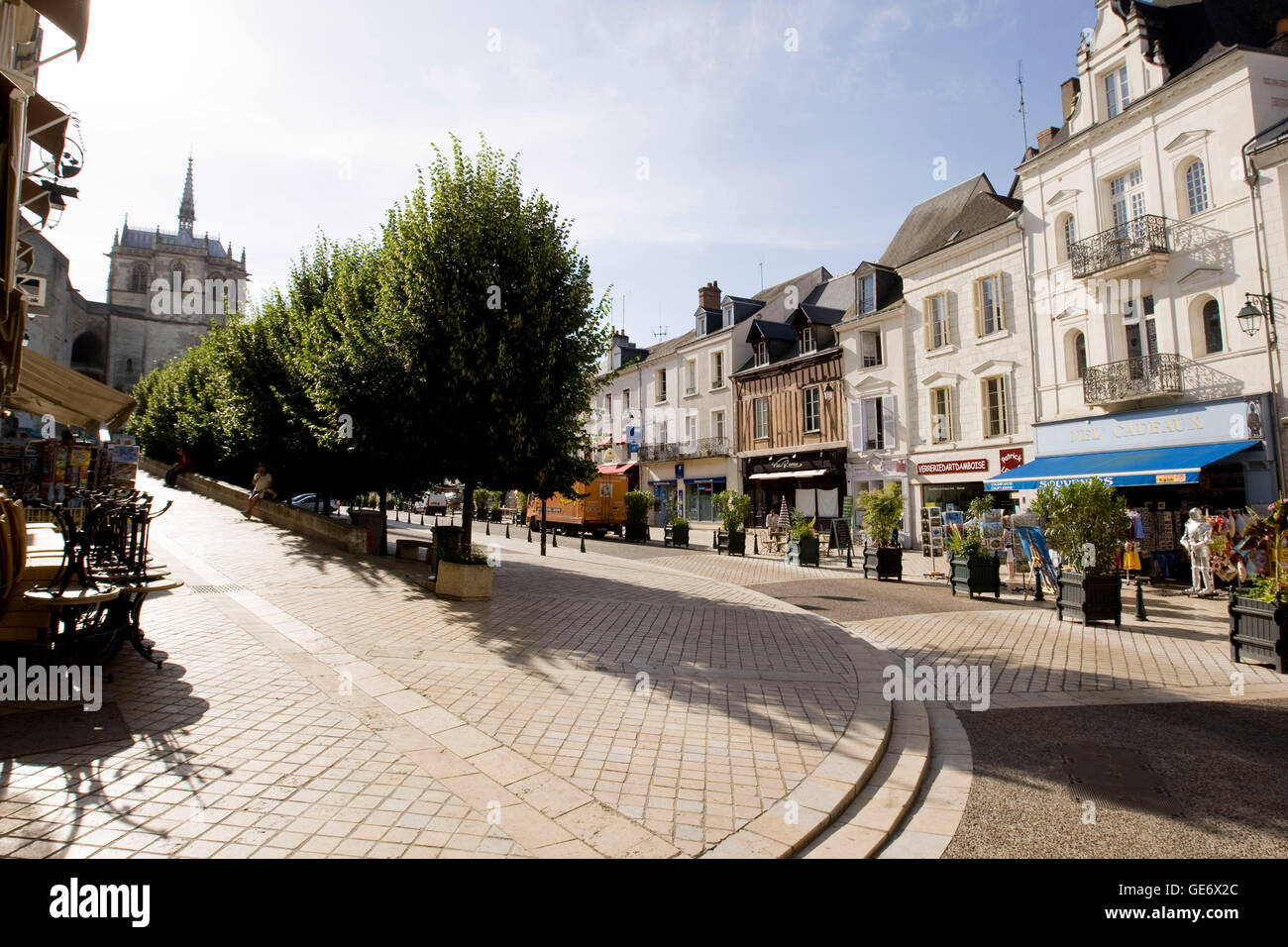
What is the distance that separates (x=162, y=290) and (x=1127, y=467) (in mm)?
101341

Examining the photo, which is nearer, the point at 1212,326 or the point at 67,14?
the point at 67,14

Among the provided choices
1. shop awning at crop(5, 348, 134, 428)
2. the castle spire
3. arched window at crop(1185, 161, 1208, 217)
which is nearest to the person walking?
shop awning at crop(5, 348, 134, 428)

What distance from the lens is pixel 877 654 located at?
753cm

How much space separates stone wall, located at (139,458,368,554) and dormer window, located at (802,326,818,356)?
20.8 metres

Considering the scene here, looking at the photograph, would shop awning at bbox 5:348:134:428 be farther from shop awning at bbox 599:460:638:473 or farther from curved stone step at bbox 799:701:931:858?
shop awning at bbox 599:460:638:473

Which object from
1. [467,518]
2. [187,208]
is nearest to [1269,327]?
[467,518]

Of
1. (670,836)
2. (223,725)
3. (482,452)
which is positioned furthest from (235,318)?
(670,836)

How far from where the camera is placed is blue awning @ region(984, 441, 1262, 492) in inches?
562

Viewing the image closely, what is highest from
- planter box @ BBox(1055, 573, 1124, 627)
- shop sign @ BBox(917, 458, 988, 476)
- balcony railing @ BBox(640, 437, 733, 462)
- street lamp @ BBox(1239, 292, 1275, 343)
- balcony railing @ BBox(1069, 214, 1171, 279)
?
balcony railing @ BBox(1069, 214, 1171, 279)

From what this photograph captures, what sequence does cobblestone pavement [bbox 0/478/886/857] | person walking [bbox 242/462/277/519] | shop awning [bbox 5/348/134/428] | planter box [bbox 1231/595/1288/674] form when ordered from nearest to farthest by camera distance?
cobblestone pavement [bbox 0/478/886/857] → planter box [bbox 1231/595/1288/674] → shop awning [bbox 5/348/134/428] → person walking [bbox 242/462/277/519]

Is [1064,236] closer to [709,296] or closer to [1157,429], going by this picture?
[1157,429]

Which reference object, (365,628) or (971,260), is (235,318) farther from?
(971,260)

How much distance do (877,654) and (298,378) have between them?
46.0ft

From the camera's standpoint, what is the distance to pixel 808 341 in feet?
94.5
